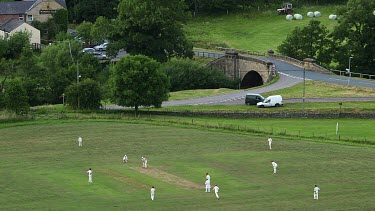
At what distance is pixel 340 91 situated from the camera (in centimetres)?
11181

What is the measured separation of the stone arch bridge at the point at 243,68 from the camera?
5103 inches

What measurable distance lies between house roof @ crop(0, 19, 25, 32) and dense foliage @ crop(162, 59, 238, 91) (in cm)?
3631

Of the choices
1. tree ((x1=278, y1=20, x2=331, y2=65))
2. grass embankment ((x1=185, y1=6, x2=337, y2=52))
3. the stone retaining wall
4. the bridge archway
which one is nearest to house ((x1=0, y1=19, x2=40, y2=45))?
grass embankment ((x1=185, y1=6, x2=337, y2=52))

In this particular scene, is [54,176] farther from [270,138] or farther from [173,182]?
[270,138]

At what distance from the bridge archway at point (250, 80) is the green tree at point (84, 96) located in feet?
113

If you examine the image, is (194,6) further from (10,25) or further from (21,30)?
(21,30)

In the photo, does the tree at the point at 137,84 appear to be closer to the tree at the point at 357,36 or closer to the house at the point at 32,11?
the tree at the point at 357,36

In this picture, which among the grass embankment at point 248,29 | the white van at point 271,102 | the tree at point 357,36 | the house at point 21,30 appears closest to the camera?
the white van at point 271,102

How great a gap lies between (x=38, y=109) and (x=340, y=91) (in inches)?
1428

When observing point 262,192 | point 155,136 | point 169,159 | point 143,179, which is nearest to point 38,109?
point 155,136

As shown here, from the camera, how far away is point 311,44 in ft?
444

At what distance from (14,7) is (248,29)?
42.7 m

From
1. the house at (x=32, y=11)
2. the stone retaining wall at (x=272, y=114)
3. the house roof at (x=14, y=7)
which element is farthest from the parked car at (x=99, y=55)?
the stone retaining wall at (x=272, y=114)

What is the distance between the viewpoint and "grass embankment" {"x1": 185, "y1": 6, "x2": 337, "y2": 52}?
525 feet
